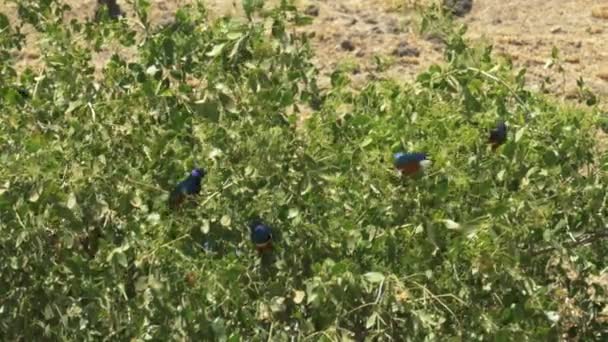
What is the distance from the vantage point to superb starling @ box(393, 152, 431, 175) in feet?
13.3

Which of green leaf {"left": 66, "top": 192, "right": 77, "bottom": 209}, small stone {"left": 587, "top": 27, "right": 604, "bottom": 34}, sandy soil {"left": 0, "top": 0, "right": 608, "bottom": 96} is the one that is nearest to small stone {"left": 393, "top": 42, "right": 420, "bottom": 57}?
sandy soil {"left": 0, "top": 0, "right": 608, "bottom": 96}

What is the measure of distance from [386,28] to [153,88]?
11.4 m

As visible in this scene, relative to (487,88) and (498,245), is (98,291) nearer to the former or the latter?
(498,245)

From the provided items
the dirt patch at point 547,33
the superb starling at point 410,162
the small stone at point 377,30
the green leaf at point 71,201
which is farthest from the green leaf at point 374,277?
the small stone at point 377,30

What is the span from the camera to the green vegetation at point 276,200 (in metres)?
4.08

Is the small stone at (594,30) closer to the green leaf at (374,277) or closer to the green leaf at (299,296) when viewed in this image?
the green leaf at (299,296)

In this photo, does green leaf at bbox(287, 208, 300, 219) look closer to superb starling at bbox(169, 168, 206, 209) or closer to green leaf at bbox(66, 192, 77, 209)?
superb starling at bbox(169, 168, 206, 209)

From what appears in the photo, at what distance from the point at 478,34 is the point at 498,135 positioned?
453 inches

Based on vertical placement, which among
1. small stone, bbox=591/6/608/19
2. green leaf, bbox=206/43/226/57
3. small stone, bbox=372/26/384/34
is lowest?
small stone, bbox=591/6/608/19

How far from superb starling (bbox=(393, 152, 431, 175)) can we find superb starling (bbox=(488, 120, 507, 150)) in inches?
17.5

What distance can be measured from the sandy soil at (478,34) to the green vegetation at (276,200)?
8.63 m

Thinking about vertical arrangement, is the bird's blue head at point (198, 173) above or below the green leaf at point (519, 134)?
below

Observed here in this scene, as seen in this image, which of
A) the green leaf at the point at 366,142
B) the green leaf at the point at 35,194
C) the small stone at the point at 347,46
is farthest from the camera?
the small stone at the point at 347,46

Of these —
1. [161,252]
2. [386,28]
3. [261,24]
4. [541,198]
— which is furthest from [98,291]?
[386,28]
